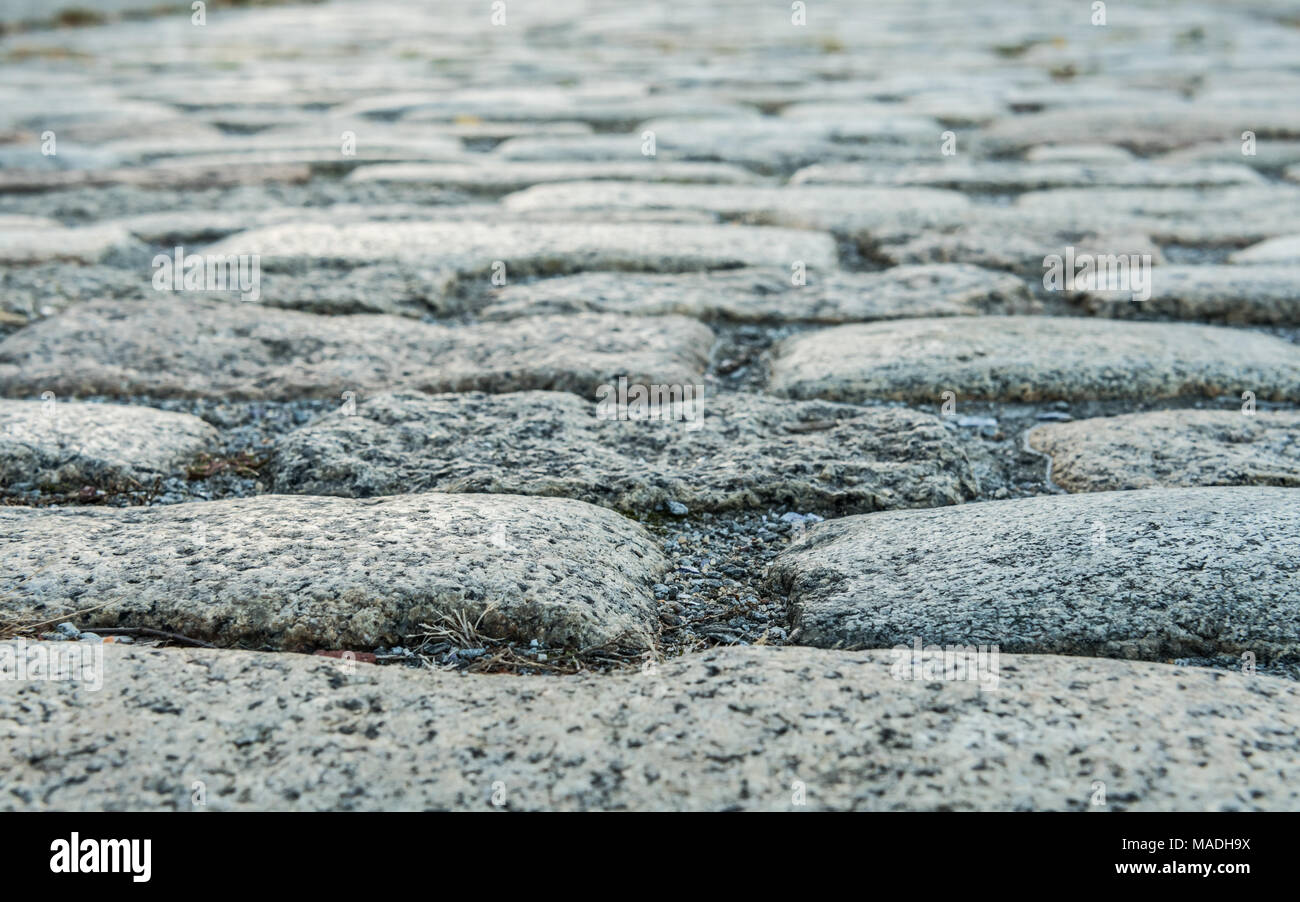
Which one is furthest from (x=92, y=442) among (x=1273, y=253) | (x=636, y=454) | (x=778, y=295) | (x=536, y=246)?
(x=1273, y=253)

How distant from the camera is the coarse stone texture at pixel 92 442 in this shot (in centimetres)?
145

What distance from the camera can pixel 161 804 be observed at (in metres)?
0.85

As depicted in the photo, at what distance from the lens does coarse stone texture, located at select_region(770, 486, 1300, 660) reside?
1056mm

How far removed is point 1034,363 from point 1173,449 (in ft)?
1.03

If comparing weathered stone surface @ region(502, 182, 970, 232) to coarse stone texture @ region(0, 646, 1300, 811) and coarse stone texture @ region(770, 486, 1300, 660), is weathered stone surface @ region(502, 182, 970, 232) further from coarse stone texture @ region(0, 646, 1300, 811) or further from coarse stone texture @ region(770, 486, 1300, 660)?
coarse stone texture @ region(0, 646, 1300, 811)

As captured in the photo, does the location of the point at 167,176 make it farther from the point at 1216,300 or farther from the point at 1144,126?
the point at 1144,126

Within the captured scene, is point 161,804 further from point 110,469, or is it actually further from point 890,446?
point 890,446

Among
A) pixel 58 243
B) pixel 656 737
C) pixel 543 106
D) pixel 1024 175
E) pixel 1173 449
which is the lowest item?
pixel 656 737

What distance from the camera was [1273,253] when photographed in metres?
2.36

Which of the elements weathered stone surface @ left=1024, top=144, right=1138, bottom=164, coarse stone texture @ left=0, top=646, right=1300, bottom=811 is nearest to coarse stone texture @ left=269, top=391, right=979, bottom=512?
coarse stone texture @ left=0, top=646, right=1300, bottom=811

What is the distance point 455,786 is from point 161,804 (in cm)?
23

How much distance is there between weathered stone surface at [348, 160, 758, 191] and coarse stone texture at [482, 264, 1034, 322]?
1007 millimetres
